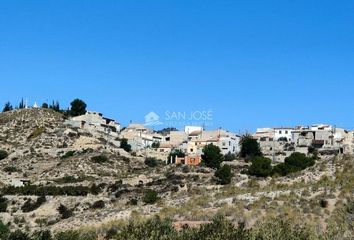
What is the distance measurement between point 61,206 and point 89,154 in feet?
82.2

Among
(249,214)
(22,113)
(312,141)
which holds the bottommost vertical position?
(249,214)

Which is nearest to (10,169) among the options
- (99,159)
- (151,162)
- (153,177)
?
(99,159)

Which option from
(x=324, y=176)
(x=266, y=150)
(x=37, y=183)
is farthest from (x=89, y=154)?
(x=324, y=176)

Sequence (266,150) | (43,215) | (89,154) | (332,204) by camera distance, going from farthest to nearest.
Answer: (266,150)
(89,154)
(43,215)
(332,204)

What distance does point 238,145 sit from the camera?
105 metres

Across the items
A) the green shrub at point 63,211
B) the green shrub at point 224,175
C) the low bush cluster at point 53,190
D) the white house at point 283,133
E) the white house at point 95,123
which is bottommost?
the green shrub at point 63,211

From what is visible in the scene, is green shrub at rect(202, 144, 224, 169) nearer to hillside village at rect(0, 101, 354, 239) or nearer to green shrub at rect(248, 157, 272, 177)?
hillside village at rect(0, 101, 354, 239)

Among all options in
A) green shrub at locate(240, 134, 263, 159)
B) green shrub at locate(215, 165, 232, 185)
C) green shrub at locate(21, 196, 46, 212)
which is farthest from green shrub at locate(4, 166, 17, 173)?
green shrub at locate(240, 134, 263, 159)

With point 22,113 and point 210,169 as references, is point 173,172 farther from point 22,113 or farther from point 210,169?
point 22,113

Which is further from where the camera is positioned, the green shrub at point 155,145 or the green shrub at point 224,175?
the green shrub at point 155,145

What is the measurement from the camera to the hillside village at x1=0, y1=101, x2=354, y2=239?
3197 cm

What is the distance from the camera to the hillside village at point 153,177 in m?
32.0

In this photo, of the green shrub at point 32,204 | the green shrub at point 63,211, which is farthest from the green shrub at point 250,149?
the green shrub at point 63,211

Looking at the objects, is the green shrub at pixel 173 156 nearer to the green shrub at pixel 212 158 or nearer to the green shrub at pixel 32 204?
the green shrub at pixel 212 158
